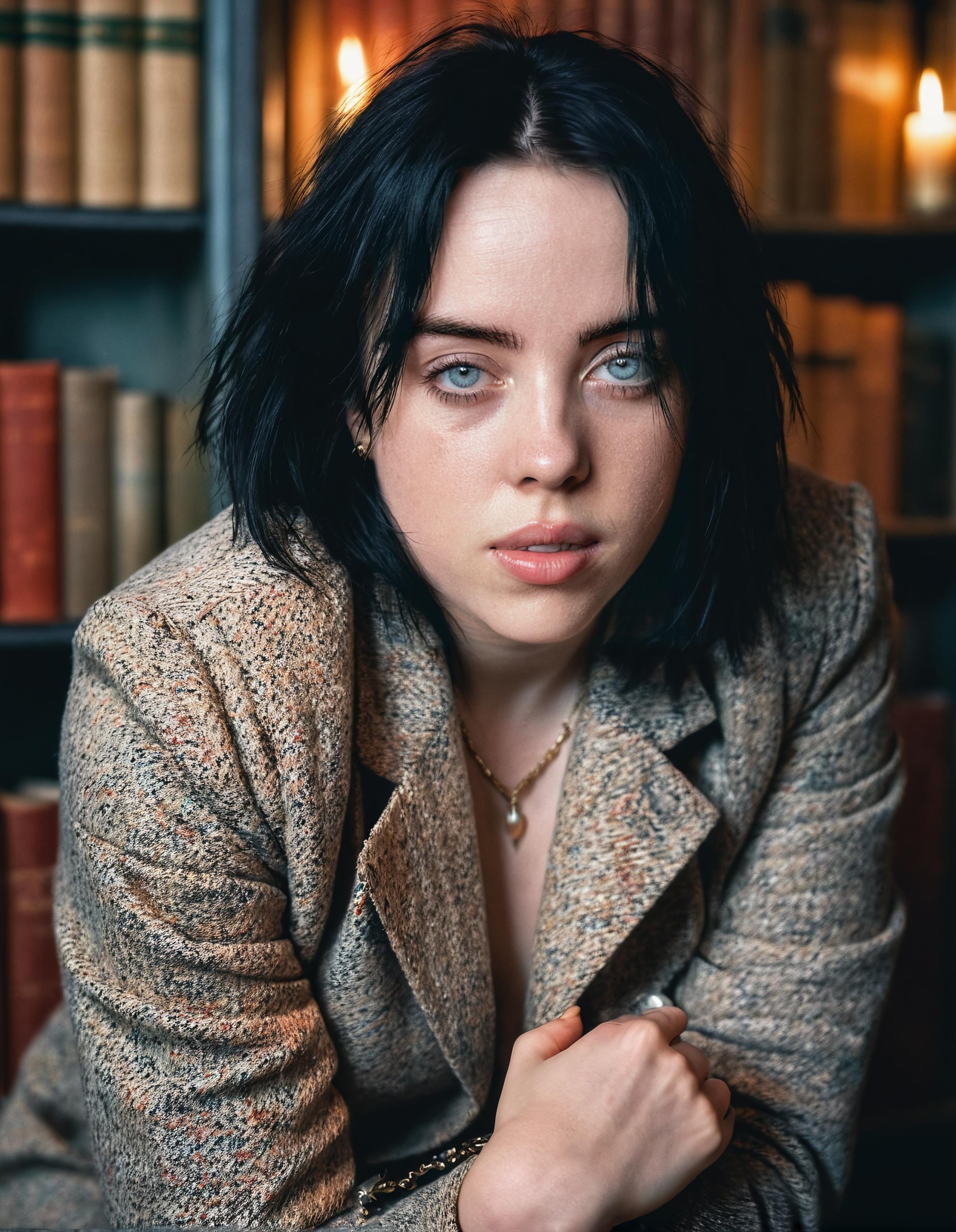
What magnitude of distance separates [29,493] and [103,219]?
34 cm

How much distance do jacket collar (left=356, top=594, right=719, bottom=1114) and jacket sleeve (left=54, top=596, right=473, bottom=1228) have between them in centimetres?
A: 11

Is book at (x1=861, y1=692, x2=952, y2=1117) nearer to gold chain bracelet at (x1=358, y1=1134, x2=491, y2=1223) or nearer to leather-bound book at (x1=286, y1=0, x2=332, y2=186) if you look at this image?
gold chain bracelet at (x1=358, y1=1134, x2=491, y2=1223)

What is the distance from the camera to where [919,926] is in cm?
165

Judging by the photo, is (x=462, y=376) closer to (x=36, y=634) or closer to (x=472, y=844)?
(x=472, y=844)

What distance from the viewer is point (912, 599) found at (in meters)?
1.87

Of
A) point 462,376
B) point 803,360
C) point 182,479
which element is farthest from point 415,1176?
point 803,360

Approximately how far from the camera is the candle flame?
157cm

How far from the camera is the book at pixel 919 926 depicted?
164 cm

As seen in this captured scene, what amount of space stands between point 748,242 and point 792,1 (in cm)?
90

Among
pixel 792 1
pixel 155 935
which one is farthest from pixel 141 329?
pixel 155 935

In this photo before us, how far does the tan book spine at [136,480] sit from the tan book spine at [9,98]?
10.8 inches

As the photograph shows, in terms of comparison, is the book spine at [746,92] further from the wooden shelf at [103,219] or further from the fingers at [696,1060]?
the fingers at [696,1060]

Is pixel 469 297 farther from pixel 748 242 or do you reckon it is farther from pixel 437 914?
pixel 437 914

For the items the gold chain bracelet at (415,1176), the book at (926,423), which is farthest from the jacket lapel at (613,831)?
the book at (926,423)
